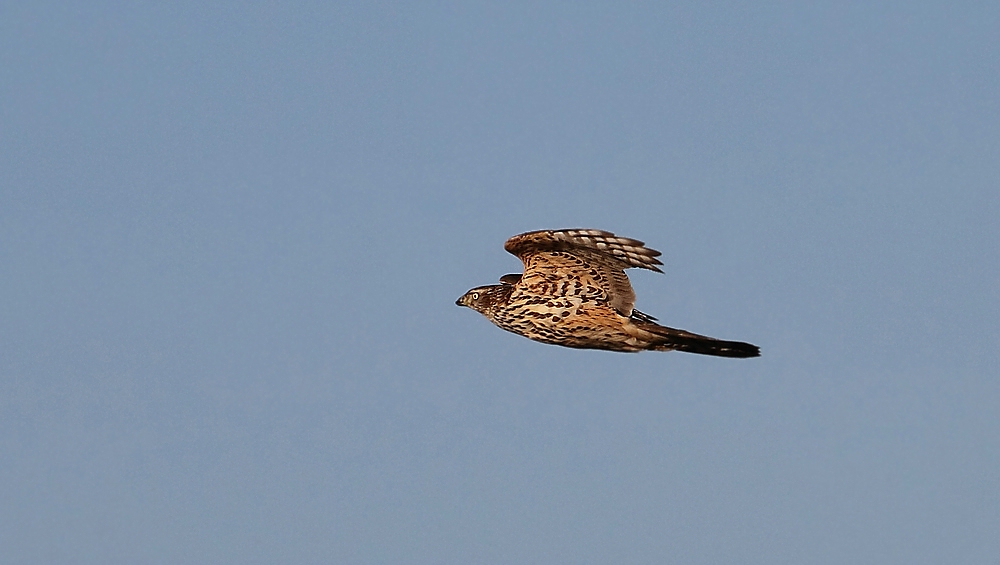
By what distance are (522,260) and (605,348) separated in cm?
145

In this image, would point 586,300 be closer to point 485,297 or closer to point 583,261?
point 583,261

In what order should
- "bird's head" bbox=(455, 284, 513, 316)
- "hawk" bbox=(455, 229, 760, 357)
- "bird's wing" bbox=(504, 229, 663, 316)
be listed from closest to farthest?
"bird's wing" bbox=(504, 229, 663, 316), "hawk" bbox=(455, 229, 760, 357), "bird's head" bbox=(455, 284, 513, 316)

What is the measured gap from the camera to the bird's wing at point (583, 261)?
1598 cm

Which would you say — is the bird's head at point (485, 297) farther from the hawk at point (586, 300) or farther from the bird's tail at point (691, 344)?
the bird's tail at point (691, 344)

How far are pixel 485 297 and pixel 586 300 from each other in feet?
5.61

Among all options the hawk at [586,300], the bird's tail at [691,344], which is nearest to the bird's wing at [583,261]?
the hawk at [586,300]

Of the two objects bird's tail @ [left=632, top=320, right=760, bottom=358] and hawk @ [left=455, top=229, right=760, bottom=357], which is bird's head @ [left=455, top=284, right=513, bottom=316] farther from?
bird's tail @ [left=632, top=320, right=760, bottom=358]

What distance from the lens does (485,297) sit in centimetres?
1797

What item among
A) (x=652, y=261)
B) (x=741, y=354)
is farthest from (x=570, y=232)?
(x=741, y=354)

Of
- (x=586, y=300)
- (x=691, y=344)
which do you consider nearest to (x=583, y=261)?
(x=586, y=300)

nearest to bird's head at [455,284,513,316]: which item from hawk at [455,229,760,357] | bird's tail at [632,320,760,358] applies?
hawk at [455,229,760,357]

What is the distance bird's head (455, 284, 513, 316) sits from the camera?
1766 centimetres

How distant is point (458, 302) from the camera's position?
18625 millimetres

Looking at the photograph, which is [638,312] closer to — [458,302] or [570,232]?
[570,232]
